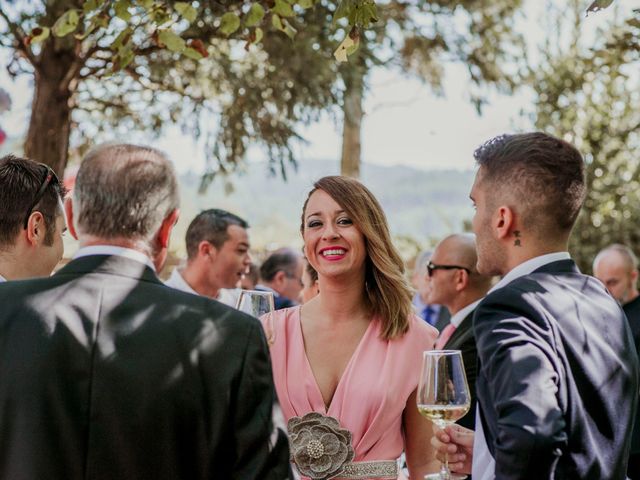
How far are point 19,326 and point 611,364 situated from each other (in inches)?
74.5

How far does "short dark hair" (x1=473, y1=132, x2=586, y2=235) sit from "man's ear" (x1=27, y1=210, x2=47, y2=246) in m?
1.83

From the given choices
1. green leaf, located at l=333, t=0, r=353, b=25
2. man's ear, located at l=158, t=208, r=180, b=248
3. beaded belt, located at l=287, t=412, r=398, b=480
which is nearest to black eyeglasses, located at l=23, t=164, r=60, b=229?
man's ear, located at l=158, t=208, r=180, b=248

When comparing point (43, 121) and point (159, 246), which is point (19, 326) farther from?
point (43, 121)

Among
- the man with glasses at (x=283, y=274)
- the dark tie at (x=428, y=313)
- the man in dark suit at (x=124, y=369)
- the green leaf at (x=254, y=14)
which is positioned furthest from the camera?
the man with glasses at (x=283, y=274)

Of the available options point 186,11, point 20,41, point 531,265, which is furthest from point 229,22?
point 20,41

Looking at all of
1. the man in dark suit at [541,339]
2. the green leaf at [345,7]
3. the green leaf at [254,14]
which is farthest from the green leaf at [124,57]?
the man in dark suit at [541,339]

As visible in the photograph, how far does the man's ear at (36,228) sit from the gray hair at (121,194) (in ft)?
3.80

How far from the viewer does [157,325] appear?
8.01ft

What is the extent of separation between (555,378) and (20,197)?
223 centimetres

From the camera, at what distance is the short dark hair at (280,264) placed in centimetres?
996

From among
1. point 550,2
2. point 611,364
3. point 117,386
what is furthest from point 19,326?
point 550,2

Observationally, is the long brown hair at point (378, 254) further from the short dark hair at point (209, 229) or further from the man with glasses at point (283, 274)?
the man with glasses at point (283, 274)

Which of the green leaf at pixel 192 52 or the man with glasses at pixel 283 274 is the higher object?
the green leaf at pixel 192 52

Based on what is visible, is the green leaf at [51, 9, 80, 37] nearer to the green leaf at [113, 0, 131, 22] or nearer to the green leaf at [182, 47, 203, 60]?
the green leaf at [113, 0, 131, 22]
